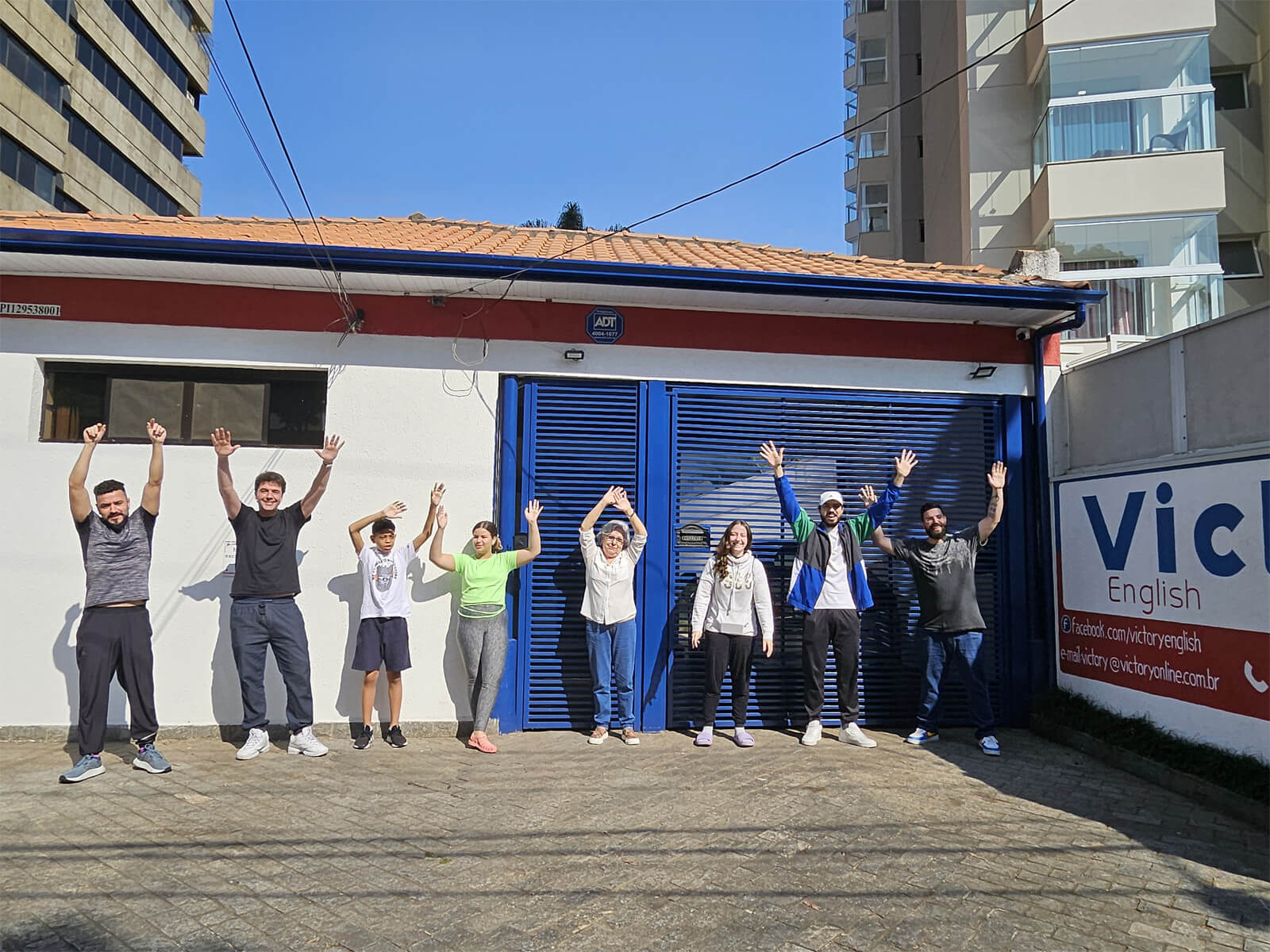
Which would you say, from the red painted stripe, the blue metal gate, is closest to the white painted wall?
the red painted stripe

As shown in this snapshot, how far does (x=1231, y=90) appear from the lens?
17688mm

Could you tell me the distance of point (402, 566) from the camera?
20.9 feet

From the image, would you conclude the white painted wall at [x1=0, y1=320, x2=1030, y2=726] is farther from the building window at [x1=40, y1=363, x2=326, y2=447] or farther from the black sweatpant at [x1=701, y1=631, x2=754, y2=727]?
the black sweatpant at [x1=701, y1=631, x2=754, y2=727]

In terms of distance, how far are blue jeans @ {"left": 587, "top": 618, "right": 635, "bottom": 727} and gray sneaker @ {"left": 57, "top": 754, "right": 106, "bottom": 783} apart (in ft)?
10.8

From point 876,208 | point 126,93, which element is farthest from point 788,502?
point 126,93

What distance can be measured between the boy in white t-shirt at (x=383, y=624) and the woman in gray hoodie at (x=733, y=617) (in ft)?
7.32

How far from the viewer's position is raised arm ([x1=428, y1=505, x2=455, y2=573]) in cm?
638

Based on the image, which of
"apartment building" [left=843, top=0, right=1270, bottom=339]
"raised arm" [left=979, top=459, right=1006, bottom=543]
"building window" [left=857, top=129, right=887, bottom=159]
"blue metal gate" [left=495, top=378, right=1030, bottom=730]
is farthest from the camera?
"building window" [left=857, top=129, right=887, bottom=159]

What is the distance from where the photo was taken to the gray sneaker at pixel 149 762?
5.48 meters

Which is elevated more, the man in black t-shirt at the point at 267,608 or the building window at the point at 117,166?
the building window at the point at 117,166

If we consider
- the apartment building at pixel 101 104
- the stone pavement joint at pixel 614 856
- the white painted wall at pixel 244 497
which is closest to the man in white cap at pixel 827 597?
the stone pavement joint at pixel 614 856

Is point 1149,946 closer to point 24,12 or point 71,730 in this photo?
point 71,730

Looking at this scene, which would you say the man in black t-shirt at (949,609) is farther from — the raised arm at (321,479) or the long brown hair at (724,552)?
the raised arm at (321,479)

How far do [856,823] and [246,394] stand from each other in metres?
5.50
